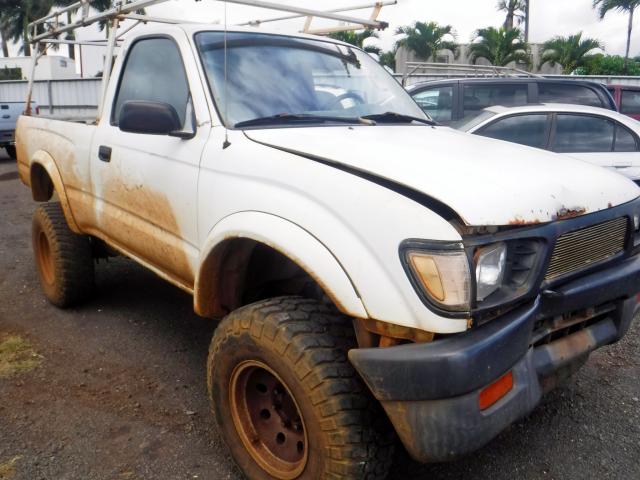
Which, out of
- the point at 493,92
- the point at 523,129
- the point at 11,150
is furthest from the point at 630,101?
the point at 11,150

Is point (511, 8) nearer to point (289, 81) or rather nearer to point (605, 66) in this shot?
point (605, 66)

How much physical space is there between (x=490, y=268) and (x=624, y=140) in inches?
202

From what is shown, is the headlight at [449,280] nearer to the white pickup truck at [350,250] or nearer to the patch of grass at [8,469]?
the white pickup truck at [350,250]

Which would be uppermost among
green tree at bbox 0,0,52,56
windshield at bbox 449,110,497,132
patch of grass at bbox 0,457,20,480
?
green tree at bbox 0,0,52,56

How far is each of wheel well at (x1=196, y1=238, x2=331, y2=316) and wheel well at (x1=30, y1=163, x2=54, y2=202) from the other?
2.58 m

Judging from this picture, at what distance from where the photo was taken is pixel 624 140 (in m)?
6.16

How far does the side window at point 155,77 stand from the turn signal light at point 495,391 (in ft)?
6.18

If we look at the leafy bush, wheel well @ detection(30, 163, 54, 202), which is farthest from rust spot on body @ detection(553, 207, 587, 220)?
the leafy bush

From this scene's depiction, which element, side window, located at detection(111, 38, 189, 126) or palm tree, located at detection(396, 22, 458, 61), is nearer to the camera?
side window, located at detection(111, 38, 189, 126)

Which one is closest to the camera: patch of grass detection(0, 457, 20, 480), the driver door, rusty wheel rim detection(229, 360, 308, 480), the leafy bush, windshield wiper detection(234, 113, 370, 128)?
rusty wheel rim detection(229, 360, 308, 480)

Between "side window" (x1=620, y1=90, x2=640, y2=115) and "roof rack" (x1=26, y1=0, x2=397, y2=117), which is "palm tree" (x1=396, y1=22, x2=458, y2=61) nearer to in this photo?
"side window" (x1=620, y1=90, x2=640, y2=115)

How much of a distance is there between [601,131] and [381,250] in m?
5.27

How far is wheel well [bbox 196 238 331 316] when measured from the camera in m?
2.55

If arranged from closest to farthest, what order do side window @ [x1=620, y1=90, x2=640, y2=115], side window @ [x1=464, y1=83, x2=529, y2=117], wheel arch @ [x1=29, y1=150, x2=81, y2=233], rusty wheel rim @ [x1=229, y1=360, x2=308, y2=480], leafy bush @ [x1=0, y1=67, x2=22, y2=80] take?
rusty wheel rim @ [x1=229, y1=360, x2=308, y2=480]
wheel arch @ [x1=29, y1=150, x2=81, y2=233]
side window @ [x1=464, y1=83, x2=529, y2=117]
side window @ [x1=620, y1=90, x2=640, y2=115]
leafy bush @ [x1=0, y1=67, x2=22, y2=80]
